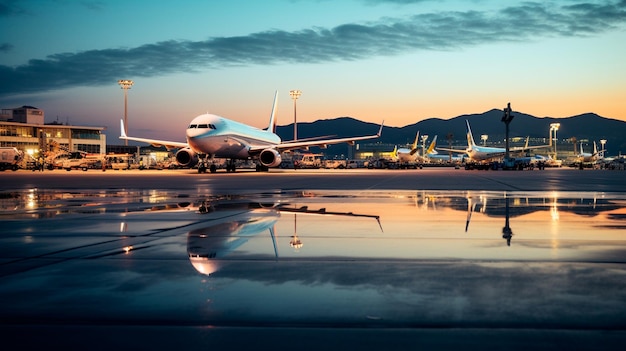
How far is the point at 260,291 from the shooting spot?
5402 millimetres

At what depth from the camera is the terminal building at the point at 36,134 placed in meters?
124

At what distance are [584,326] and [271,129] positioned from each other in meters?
76.5

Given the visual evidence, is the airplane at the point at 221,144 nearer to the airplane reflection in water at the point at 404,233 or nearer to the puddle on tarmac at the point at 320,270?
the airplane reflection in water at the point at 404,233

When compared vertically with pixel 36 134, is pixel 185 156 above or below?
below

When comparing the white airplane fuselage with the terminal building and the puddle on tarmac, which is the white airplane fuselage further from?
the terminal building

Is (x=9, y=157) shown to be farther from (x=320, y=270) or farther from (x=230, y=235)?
(x=320, y=270)

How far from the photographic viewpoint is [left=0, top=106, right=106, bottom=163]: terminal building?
124375 mm

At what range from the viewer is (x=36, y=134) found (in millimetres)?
132625

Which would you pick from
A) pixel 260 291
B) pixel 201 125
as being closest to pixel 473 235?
pixel 260 291

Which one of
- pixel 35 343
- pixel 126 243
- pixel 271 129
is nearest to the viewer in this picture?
pixel 35 343

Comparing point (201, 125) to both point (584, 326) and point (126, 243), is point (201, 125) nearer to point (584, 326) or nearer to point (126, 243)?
point (126, 243)

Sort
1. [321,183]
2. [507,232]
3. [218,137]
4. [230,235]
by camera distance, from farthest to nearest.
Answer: [218,137], [321,183], [507,232], [230,235]

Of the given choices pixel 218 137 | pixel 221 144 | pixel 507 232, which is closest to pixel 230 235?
pixel 507 232

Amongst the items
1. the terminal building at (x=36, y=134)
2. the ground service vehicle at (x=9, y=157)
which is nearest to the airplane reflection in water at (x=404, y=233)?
the ground service vehicle at (x=9, y=157)
